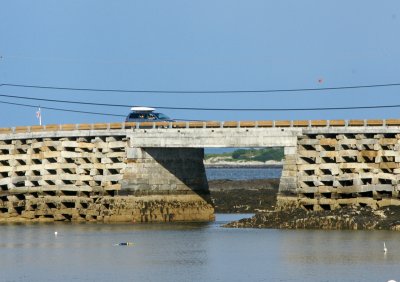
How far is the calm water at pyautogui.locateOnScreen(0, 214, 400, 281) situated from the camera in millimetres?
61375

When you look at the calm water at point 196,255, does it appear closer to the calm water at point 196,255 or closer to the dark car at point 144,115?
the calm water at point 196,255

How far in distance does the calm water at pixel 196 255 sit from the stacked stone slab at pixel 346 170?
5458 mm

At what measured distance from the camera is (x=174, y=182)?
93.8 meters

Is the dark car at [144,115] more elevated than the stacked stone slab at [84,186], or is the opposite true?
the dark car at [144,115]

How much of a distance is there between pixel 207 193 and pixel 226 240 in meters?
19.2

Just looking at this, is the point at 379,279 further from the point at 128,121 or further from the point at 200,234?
the point at 128,121

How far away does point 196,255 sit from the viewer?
70625 mm

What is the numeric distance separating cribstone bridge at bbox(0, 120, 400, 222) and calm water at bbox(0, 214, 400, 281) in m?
4.90

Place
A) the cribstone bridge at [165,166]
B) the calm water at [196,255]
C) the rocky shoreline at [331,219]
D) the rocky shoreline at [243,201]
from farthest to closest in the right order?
the rocky shoreline at [243,201] → the cribstone bridge at [165,166] → the rocky shoreline at [331,219] → the calm water at [196,255]

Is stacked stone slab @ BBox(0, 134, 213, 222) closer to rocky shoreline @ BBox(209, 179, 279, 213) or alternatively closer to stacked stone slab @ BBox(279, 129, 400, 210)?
stacked stone slab @ BBox(279, 129, 400, 210)

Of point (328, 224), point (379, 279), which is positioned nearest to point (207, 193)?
point (328, 224)

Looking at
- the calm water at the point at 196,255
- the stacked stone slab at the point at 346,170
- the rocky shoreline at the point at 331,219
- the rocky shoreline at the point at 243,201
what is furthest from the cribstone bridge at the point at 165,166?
the rocky shoreline at the point at 243,201

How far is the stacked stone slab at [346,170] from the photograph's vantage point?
85.2 meters

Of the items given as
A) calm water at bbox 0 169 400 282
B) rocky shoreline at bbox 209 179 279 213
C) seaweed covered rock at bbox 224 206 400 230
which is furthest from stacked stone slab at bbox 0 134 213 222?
rocky shoreline at bbox 209 179 279 213
